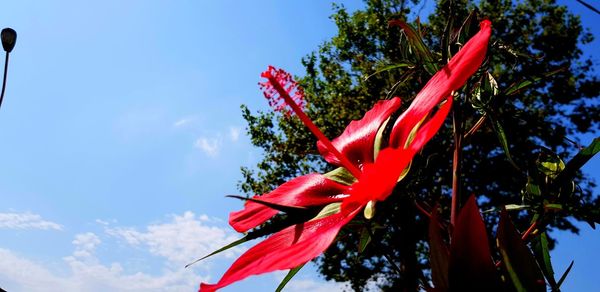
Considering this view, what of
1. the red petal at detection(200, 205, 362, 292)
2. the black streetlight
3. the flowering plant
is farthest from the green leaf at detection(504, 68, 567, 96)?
the black streetlight

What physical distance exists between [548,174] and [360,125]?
0.84 feet

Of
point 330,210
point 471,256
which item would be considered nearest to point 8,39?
point 330,210

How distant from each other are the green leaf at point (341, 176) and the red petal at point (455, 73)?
0.58ft

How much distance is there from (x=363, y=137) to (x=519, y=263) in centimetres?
44

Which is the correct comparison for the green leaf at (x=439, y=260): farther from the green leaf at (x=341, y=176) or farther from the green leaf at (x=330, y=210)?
the green leaf at (x=341, y=176)

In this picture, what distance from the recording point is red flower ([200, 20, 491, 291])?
1.09ft

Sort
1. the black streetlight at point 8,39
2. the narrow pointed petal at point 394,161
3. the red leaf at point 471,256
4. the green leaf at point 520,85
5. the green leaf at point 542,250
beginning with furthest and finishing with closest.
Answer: the black streetlight at point 8,39 < the green leaf at point 520,85 < the green leaf at point 542,250 < the narrow pointed petal at point 394,161 < the red leaf at point 471,256

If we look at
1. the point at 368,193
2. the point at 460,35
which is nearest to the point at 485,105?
the point at 460,35

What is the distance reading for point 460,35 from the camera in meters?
0.62

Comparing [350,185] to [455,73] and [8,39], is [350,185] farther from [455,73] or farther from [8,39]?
[8,39]

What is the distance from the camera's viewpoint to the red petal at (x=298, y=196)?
58 cm

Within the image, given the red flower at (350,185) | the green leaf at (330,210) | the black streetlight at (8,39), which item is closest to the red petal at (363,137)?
the red flower at (350,185)

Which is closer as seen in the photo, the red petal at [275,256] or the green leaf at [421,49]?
the red petal at [275,256]

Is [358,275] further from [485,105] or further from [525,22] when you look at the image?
[485,105]
